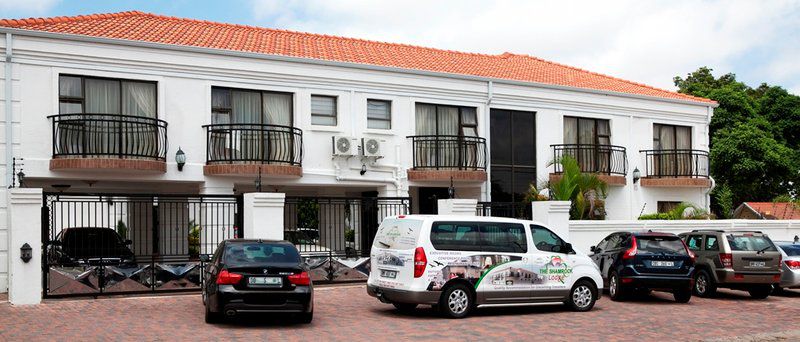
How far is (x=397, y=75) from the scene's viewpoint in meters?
25.0

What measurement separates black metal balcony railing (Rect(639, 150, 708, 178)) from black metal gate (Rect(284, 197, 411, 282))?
12.1m

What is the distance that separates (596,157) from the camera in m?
29.1

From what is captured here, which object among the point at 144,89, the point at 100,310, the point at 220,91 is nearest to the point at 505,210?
the point at 220,91

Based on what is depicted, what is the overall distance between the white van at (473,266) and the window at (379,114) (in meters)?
9.61

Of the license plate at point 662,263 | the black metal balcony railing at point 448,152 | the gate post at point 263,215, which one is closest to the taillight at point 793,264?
the license plate at point 662,263

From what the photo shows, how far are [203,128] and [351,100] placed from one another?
4430mm

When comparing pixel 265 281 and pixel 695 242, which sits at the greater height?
pixel 695 242

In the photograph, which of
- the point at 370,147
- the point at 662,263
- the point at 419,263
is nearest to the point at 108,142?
the point at 370,147

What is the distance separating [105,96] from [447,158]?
10115mm

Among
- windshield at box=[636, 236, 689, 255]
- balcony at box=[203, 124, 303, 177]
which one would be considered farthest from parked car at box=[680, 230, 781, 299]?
balcony at box=[203, 124, 303, 177]

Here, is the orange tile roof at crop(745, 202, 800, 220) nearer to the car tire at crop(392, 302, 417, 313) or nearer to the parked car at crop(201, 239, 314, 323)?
the car tire at crop(392, 302, 417, 313)

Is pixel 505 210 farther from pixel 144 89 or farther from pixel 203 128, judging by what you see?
pixel 144 89

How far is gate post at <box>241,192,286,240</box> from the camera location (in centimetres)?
1836

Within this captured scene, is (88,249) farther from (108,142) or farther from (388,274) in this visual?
(388,274)
